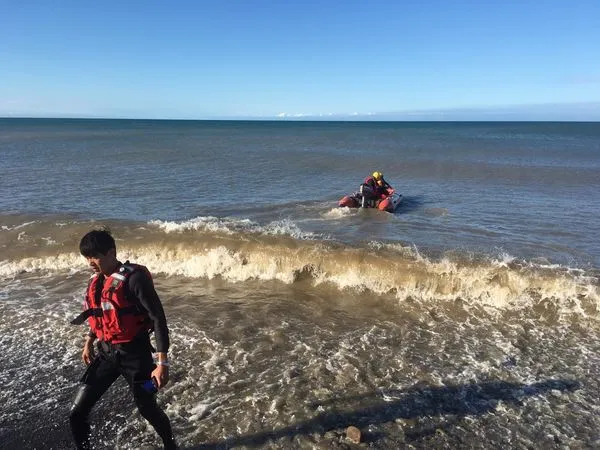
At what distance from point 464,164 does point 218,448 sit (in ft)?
107

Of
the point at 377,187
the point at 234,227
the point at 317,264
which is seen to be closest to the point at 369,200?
the point at 377,187

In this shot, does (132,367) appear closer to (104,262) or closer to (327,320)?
(104,262)

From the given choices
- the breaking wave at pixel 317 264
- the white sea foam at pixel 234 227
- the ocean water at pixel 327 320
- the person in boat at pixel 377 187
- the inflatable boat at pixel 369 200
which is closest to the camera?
the ocean water at pixel 327 320

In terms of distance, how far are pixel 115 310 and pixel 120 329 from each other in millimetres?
174

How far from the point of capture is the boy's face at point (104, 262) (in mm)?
3633

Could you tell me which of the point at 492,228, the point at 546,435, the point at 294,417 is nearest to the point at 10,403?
the point at 294,417

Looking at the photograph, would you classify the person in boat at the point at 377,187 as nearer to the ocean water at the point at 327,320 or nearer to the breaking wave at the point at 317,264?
the ocean water at the point at 327,320

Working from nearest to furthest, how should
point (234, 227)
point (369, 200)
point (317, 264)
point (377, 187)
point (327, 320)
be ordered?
point (327, 320) < point (317, 264) < point (234, 227) < point (369, 200) < point (377, 187)

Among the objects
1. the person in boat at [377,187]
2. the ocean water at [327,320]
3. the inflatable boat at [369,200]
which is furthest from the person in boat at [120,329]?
the person in boat at [377,187]

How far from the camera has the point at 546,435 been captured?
16.6ft

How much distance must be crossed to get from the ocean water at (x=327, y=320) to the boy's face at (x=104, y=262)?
2184mm

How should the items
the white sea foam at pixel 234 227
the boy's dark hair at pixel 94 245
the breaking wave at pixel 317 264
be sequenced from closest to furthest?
the boy's dark hair at pixel 94 245 → the breaking wave at pixel 317 264 → the white sea foam at pixel 234 227

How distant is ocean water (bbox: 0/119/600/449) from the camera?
5180 mm

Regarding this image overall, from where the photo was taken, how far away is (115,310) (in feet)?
12.1
